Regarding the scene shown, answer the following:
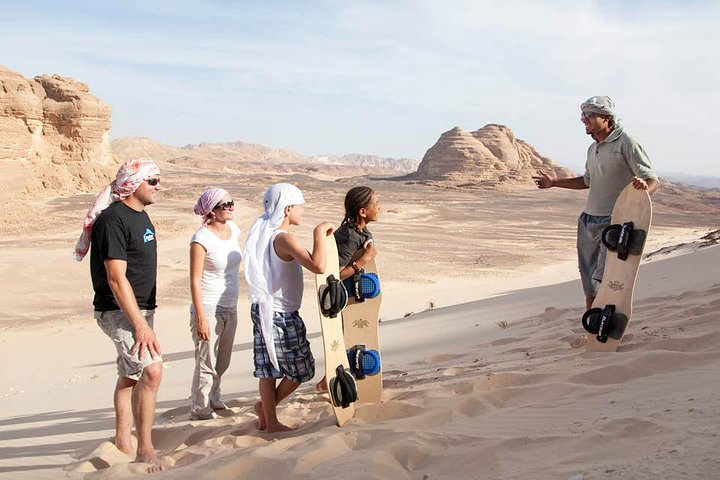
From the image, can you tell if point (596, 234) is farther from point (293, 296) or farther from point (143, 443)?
point (143, 443)

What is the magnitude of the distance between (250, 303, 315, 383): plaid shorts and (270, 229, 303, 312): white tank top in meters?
0.05

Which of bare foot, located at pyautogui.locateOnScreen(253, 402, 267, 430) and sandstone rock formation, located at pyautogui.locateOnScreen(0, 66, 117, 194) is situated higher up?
sandstone rock formation, located at pyautogui.locateOnScreen(0, 66, 117, 194)

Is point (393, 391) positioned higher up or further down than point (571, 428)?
further down

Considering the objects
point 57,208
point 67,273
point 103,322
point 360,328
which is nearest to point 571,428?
point 360,328

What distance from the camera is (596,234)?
479cm

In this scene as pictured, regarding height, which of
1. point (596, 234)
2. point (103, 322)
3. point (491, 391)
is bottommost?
point (491, 391)

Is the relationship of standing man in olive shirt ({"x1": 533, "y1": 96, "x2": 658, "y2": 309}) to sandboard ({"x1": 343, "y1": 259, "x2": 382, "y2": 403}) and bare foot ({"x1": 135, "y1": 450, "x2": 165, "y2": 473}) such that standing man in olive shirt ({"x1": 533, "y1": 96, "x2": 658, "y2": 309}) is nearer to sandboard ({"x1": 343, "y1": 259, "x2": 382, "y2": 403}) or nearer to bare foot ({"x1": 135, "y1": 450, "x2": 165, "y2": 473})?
sandboard ({"x1": 343, "y1": 259, "x2": 382, "y2": 403})

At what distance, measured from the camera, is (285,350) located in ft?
13.1

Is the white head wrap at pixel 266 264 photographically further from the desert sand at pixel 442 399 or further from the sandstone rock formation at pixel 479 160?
the sandstone rock formation at pixel 479 160

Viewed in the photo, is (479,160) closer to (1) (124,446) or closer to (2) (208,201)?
(2) (208,201)

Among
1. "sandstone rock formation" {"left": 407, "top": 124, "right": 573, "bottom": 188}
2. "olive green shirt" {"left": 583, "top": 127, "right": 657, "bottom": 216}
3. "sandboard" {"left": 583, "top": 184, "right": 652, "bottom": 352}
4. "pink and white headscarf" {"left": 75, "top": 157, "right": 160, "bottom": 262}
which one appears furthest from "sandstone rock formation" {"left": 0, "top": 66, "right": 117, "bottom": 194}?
"sandstone rock formation" {"left": 407, "top": 124, "right": 573, "bottom": 188}

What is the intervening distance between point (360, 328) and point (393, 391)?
514 millimetres

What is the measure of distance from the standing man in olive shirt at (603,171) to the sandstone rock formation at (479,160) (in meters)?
56.5

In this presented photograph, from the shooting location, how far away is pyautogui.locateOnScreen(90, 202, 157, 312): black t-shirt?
12.0 feet
